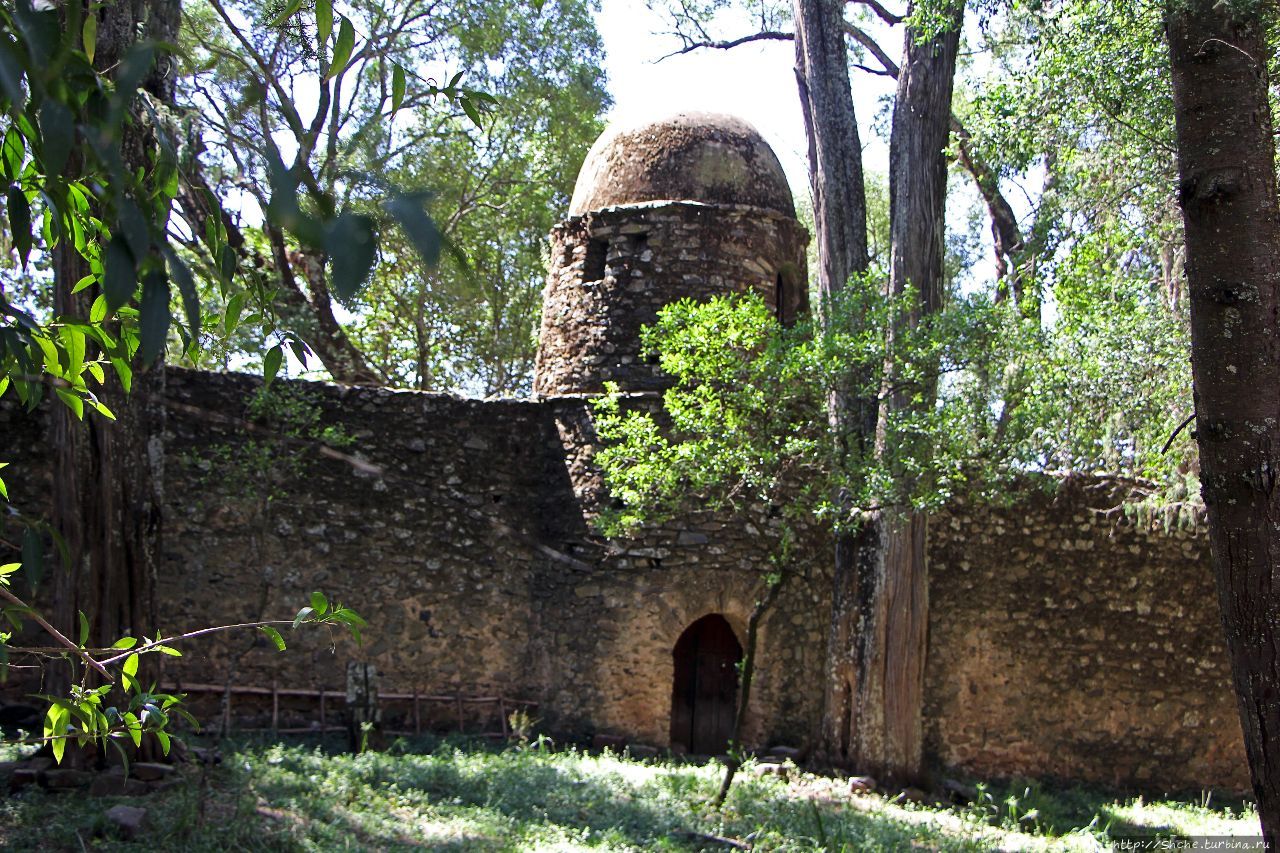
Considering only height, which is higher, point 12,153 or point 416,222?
point 12,153

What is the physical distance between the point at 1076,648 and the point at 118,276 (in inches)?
466

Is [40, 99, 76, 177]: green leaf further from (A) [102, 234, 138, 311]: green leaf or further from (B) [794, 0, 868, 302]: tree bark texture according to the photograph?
(B) [794, 0, 868, 302]: tree bark texture

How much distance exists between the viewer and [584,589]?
1163 cm

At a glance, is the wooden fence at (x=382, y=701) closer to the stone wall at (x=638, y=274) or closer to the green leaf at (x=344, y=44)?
the stone wall at (x=638, y=274)

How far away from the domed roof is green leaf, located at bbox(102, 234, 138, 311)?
36.0 ft

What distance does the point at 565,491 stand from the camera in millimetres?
11930

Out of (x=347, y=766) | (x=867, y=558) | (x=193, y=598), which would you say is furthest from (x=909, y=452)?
(x=193, y=598)

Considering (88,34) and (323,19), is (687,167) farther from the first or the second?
(323,19)

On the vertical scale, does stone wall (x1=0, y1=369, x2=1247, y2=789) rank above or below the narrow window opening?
below

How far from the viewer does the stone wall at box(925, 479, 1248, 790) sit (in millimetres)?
11875

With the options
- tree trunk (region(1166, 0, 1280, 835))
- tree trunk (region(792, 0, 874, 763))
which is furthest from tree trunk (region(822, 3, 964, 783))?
tree trunk (region(1166, 0, 1280, 835))

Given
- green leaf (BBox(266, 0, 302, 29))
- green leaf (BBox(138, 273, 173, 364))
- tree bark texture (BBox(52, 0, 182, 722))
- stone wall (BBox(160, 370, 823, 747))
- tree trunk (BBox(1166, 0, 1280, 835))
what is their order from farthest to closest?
stone wall (BBox(160, 370, 823, 747)) < tree bark texture (BBox(52, 0, 182, 722)) < tree trunk (BBox(1166, 0, 1280, 835)) < green leaf (BBox(266, 0, 302, 29)) < green leaf (BBox(138, 273, 173, 364))

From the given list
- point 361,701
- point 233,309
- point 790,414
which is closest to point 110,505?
point 361,701

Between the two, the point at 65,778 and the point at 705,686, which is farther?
the point at 705,686
